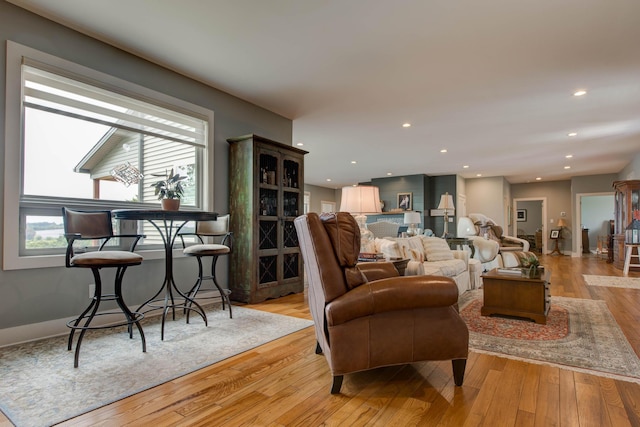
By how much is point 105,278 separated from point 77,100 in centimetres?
160

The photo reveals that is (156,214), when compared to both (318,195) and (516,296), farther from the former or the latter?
(318,195)

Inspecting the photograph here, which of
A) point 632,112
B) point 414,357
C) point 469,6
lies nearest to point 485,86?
point 469,6

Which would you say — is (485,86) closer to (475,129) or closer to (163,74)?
(475,129)

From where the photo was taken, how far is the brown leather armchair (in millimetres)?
1746

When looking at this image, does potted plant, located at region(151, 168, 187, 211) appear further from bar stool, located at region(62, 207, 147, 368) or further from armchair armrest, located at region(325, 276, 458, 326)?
armchair armrest, located at region(325, 276, 458, 326)

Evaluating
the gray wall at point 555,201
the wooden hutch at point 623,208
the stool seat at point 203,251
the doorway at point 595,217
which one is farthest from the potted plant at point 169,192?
the doorway at point 595,217

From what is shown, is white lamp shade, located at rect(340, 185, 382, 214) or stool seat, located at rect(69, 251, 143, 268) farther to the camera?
white lamp shade, located at rect(340, 185, 382, 214)

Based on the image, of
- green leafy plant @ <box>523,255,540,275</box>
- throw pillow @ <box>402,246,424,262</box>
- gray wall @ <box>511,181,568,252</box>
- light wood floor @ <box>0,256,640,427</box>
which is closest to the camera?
light wood floor @ <box>0,256,640,427</box>

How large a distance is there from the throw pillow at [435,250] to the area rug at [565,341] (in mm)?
962

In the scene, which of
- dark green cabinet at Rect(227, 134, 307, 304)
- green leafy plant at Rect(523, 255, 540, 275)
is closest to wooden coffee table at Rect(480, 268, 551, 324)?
green leafy plant at Rect(523, 255, 540, 275)

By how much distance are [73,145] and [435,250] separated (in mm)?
4205

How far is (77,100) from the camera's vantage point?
9.85 feet

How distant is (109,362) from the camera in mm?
2186

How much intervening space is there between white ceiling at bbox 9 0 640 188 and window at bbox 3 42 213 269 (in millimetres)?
430
